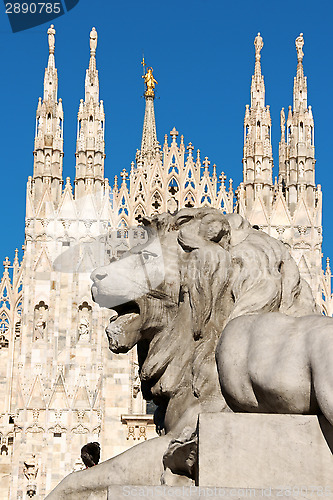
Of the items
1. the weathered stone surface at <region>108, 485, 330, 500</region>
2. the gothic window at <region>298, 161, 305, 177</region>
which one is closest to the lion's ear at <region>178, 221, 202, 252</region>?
the weathered stone surface at <region>108, 485, 330, 500</region>

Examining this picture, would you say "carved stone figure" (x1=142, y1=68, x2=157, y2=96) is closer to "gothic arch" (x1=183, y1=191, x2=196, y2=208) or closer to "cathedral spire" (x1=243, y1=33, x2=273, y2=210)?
"cathedral spire" (x1=243, y1=33, x2=273, y2=210)

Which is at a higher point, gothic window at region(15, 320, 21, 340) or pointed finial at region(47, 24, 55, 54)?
pointed finial at region(47, 24, 55, 54)

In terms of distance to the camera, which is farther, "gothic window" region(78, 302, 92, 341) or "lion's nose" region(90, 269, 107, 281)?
"gothic window" region(78, 302, 92, 341)

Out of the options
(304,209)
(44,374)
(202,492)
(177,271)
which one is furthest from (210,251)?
(304,209)

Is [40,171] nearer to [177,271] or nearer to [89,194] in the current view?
[89,194]

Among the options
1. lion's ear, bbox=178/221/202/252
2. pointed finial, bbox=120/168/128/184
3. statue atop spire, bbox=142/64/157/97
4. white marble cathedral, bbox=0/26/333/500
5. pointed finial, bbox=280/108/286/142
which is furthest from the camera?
statue atop spire, bbox=142/64/157/97

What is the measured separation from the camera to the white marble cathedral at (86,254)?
16078 mm

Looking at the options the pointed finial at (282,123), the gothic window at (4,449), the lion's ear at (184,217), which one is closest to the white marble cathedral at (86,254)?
the gothic window at (4,449)

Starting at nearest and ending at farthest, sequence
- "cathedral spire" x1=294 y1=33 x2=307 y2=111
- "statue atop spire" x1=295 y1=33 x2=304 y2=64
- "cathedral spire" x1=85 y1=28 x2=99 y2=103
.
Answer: "cathedral spire" x1=85 y1=28 x2=99 y2=103 < "cathedral spire" x1=294 y1=33 x2=307 y2=111 < "statue atop spire" x1=295 y1=33 x2=304 y2=64

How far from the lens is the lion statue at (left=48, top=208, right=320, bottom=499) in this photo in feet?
8.20

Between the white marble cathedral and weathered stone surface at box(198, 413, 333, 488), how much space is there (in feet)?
46.5

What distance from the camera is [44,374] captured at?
16.3 m

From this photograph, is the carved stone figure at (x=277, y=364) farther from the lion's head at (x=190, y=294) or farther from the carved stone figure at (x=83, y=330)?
the carved stone figure at (x=83, y=330)

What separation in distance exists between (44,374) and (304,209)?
606 cm
